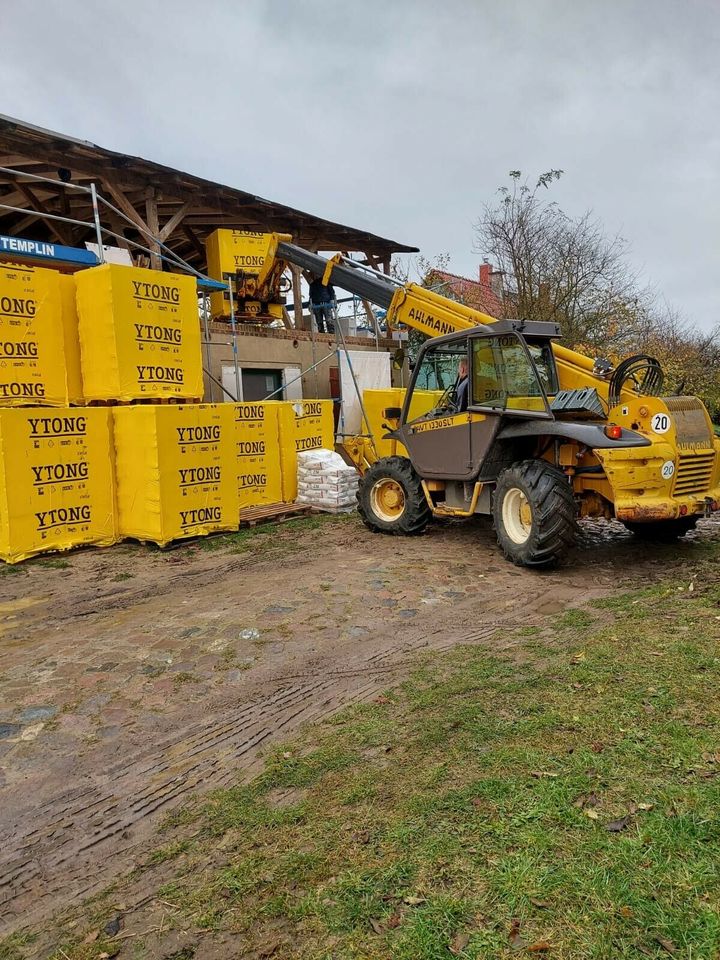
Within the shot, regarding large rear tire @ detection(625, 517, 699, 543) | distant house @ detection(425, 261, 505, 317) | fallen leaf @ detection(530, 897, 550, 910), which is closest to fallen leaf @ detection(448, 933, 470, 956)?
fallen leaf @ detection(530, 897, 550, 910)

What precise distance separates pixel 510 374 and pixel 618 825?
5.34 metres

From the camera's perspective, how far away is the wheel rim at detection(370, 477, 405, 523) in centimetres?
881

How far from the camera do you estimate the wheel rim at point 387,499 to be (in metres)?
8.81

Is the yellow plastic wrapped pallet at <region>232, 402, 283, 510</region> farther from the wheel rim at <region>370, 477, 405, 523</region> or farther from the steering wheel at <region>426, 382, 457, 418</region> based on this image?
the steering wheel at <region>426, 382, 457, 418</region>

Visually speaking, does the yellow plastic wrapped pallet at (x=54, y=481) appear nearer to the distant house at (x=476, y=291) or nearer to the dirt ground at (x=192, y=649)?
the dirt ground at (x=192, y=649)

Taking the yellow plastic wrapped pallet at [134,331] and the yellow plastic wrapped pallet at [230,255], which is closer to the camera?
the yellow plastic wrapped pallet at [134,331]

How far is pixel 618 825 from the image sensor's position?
251 centimetres

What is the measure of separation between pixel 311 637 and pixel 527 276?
1499 cm

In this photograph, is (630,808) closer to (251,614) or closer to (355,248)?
(251,614)

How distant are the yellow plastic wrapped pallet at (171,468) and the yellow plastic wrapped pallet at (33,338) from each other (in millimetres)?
866

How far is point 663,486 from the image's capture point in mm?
6102

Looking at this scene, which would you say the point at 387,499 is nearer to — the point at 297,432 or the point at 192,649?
the point at 297,432

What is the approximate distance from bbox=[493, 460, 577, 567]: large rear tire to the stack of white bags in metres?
3.55

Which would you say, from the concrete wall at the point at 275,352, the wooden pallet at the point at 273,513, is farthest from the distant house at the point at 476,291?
the wooden pallet at the point at 273,513
